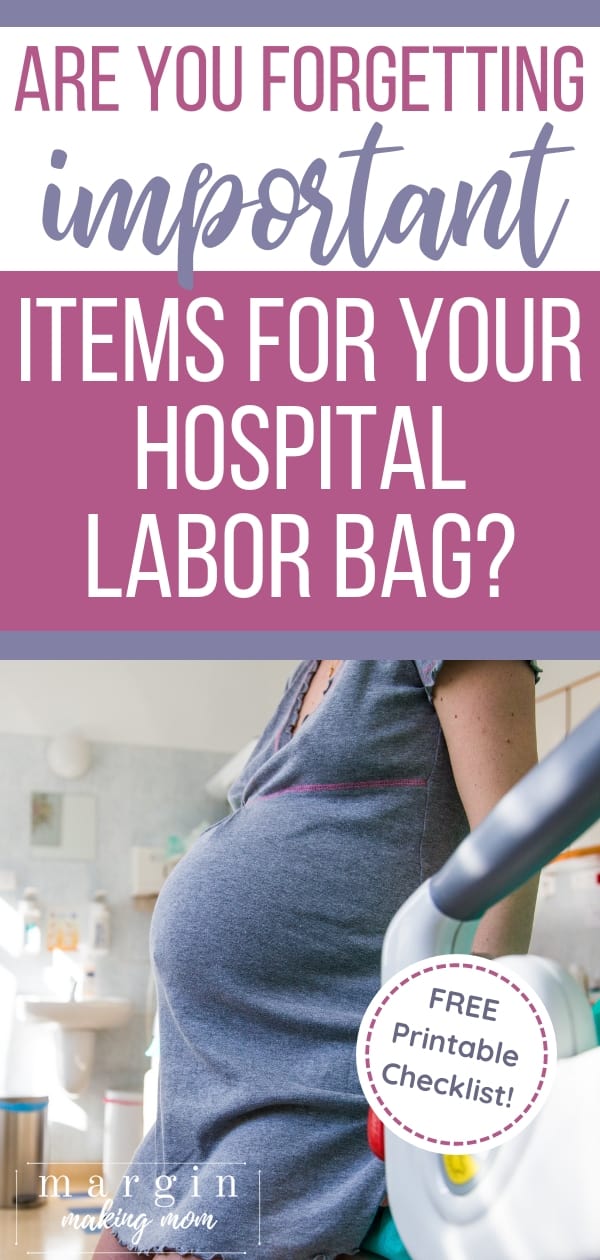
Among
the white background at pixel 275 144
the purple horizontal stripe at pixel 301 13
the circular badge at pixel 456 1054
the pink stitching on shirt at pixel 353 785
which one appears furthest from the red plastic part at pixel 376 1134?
the purple horizontal stripe at pixel 301 13

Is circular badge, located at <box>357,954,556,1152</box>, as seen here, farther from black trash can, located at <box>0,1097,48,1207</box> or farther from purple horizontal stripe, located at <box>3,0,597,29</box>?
purple horizontal stripe, located at <box>3,0,597,29</box>

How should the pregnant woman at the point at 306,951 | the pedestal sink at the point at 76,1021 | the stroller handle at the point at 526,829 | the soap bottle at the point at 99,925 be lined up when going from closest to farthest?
the stroller handle at the point at 526,829, the pregnant woman at the point at 306,951, the pedestal sink at the point at 76,1021, the soap bottle at the point at 99,925

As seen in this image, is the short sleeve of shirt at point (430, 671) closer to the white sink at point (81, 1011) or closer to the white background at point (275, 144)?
the white background at point (275, 144)

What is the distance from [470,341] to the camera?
2.07 ft

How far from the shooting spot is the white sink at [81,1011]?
0.83 m

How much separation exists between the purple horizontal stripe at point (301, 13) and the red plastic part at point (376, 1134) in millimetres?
562

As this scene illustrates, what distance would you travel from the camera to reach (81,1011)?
3.21 feet

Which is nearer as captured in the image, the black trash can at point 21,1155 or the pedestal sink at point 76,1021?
the black trash can at point 21,1155

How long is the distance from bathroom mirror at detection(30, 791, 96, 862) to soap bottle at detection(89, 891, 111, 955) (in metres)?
0.07

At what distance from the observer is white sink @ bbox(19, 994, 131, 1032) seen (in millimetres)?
831

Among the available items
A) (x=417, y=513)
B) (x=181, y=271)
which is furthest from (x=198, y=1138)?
(x=181, y=271)

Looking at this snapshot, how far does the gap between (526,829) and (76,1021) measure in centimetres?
57

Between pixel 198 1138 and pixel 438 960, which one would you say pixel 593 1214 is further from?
pixel 198 1138

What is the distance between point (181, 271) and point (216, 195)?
51 mm
